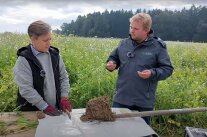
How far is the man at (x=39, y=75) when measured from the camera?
10.8 ft

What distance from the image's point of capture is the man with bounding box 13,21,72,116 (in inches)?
129

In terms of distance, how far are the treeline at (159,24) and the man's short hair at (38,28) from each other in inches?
825

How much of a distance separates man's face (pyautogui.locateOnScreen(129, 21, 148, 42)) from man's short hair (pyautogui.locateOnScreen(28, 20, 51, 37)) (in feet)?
3.05

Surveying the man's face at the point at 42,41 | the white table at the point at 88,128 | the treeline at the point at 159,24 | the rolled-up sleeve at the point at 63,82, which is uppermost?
the man's face at the point at 42,41

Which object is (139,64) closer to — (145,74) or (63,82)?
(145,74)

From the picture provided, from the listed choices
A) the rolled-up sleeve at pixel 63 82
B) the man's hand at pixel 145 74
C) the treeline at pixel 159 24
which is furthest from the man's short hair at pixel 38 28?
the treeline at pixel 159 24

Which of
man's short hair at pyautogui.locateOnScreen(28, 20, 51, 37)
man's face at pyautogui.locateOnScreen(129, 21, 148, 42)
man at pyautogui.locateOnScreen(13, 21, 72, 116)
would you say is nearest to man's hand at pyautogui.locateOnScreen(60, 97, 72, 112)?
man at pyautogui.locateOnScreen(13, 21, 72, 116)

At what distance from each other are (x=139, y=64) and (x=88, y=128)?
130cm

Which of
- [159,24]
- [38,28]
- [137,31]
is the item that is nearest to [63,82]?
[38,28]

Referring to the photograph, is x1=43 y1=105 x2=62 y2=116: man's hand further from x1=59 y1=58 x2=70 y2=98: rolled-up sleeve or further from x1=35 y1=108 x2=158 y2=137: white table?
x1=59 y1=58 x2=70 y2=98: rolled-up sleeve

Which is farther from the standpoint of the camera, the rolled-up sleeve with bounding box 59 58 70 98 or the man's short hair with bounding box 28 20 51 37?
the rolled-up sleeve with bounding box 59 58 70 98

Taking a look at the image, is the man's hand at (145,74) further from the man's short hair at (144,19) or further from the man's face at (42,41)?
the man's face at (42,41)

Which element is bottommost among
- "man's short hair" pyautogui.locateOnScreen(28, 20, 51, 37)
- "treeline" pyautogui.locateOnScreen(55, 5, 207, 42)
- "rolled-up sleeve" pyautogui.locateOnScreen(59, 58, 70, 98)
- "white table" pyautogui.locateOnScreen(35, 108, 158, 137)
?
"treeline" pyautogui.locateOnScreen(55, 5, 207, 42)

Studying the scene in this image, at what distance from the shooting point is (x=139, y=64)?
12.9 feet
